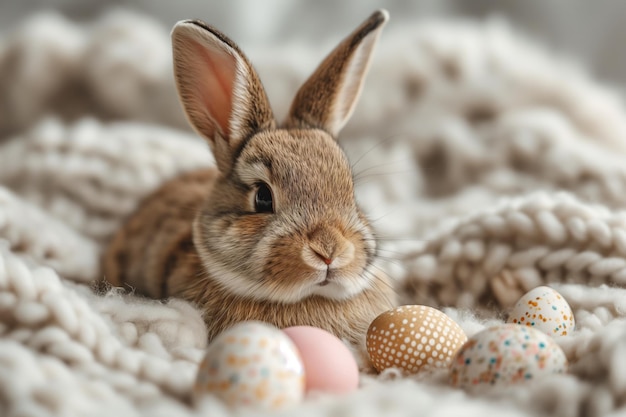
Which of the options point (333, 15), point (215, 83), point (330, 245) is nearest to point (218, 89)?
point (215, 83)

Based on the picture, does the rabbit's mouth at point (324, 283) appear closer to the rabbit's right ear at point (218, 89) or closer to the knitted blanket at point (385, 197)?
the knitted blanket at point (385, 197)

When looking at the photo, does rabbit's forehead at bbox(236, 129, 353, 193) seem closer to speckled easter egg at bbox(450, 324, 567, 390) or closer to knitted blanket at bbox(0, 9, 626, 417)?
knitted blanket at bbox(0, 9, 626, 417)

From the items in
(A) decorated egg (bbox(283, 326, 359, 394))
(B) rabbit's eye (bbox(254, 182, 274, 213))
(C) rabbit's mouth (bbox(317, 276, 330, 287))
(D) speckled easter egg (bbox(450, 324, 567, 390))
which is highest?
(D) speckled easter egg (bbox(450, 324, 567, 390))

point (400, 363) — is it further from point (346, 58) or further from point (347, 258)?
point (346, 58)

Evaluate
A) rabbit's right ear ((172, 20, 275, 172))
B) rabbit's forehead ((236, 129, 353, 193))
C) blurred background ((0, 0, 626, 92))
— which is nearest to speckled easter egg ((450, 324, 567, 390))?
rabbit's forehead ((236, 129, 353, 193))

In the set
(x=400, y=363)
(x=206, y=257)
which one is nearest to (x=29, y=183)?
(x=206, y=257)

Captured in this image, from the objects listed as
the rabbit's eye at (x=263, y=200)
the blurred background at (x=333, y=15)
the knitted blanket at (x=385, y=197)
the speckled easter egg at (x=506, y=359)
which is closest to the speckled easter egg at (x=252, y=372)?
the knitted blanket at (x=385, y=197)

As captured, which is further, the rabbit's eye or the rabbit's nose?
the rabbit's eye
